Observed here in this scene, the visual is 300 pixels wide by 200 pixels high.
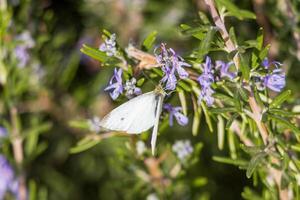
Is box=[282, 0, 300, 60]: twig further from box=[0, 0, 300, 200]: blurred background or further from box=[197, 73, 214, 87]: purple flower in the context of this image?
box=[197, 73, 214, 87]: purple flower

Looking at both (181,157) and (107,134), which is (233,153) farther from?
(107,134)

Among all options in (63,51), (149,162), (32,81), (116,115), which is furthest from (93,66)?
(116,115)

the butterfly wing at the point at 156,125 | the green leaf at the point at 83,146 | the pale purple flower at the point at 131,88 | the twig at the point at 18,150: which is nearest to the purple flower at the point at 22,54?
the twig at the point at 18,150

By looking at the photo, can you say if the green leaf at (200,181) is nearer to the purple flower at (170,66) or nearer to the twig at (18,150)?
the purple flower at (170,66)

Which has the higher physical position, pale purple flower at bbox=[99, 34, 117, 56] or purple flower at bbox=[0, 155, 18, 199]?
pale purple flower at bbox=[99, 34, 117, 56]

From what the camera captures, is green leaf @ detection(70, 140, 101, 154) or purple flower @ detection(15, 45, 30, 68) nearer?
green leaf @ detection(70, 140, 101, 154)

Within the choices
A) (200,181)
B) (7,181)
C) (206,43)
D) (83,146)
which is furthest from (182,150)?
(7,181)

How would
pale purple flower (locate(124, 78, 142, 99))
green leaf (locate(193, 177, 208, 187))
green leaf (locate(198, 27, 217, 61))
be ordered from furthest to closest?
green leaf (locate(193, 177, 208, 187))
pale purple flower (locate(124, 78, 142, 99))
green leaf (locate(198, 27, 217, 61))

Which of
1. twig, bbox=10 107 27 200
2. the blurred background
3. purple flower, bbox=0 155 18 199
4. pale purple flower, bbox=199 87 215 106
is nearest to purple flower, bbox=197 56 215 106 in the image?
pale purple flower, bbox=199 87 215 106
